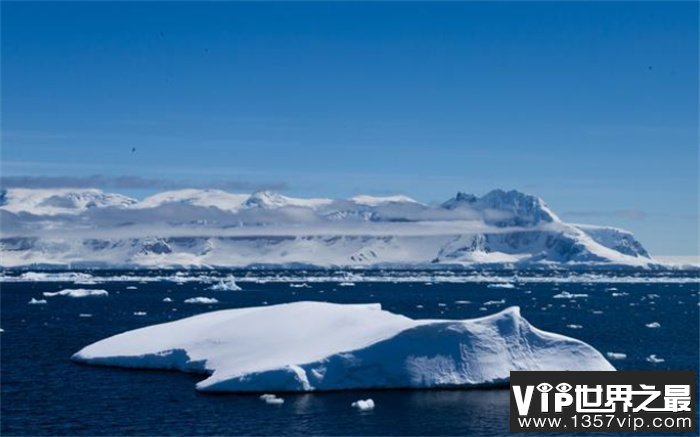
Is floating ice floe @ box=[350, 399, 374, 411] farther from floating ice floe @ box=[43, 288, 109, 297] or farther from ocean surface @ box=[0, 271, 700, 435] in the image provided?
floating ice floe @ box=[43, 288, 109, 297]

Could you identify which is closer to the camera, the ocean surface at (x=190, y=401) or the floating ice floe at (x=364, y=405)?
the ocean surface at (x=190, y=401)

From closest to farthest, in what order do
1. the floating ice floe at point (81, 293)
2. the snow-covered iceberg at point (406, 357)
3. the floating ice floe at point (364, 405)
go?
the floating ice floe at point (364, 405)
the snow-covered iceberg at point (406, 357)
the floating ice floe at point (81, 293)

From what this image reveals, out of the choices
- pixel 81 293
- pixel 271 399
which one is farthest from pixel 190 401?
pixel 81 293

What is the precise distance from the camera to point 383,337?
103 feet

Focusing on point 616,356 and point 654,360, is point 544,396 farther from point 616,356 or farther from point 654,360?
point 616,356

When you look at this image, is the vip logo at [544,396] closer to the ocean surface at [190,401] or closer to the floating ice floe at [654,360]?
the ocean surface at [190,401]

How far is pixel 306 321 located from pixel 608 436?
44.0ft

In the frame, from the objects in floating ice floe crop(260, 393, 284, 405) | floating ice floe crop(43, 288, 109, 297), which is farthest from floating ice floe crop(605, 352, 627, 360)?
floating ice floe crop(43, 288, 109, 297)

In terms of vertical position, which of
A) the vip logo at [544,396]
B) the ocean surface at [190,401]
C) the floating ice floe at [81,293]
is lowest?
the ocean surface at [190,401]

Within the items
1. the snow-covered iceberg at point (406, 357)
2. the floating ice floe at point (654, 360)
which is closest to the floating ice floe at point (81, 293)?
the snow-covered iceberg at point (406, 357)

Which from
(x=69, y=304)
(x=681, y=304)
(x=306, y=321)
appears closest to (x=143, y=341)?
(x=306, y=321)

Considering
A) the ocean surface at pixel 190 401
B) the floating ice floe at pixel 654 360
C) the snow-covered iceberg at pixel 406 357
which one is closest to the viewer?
the ocean surface at pixel 190 401

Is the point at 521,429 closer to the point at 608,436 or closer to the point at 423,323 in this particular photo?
the point at 608,436

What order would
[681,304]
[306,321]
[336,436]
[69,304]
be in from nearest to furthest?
[336,436] < [306,321] < [69,304] < [681,304]
